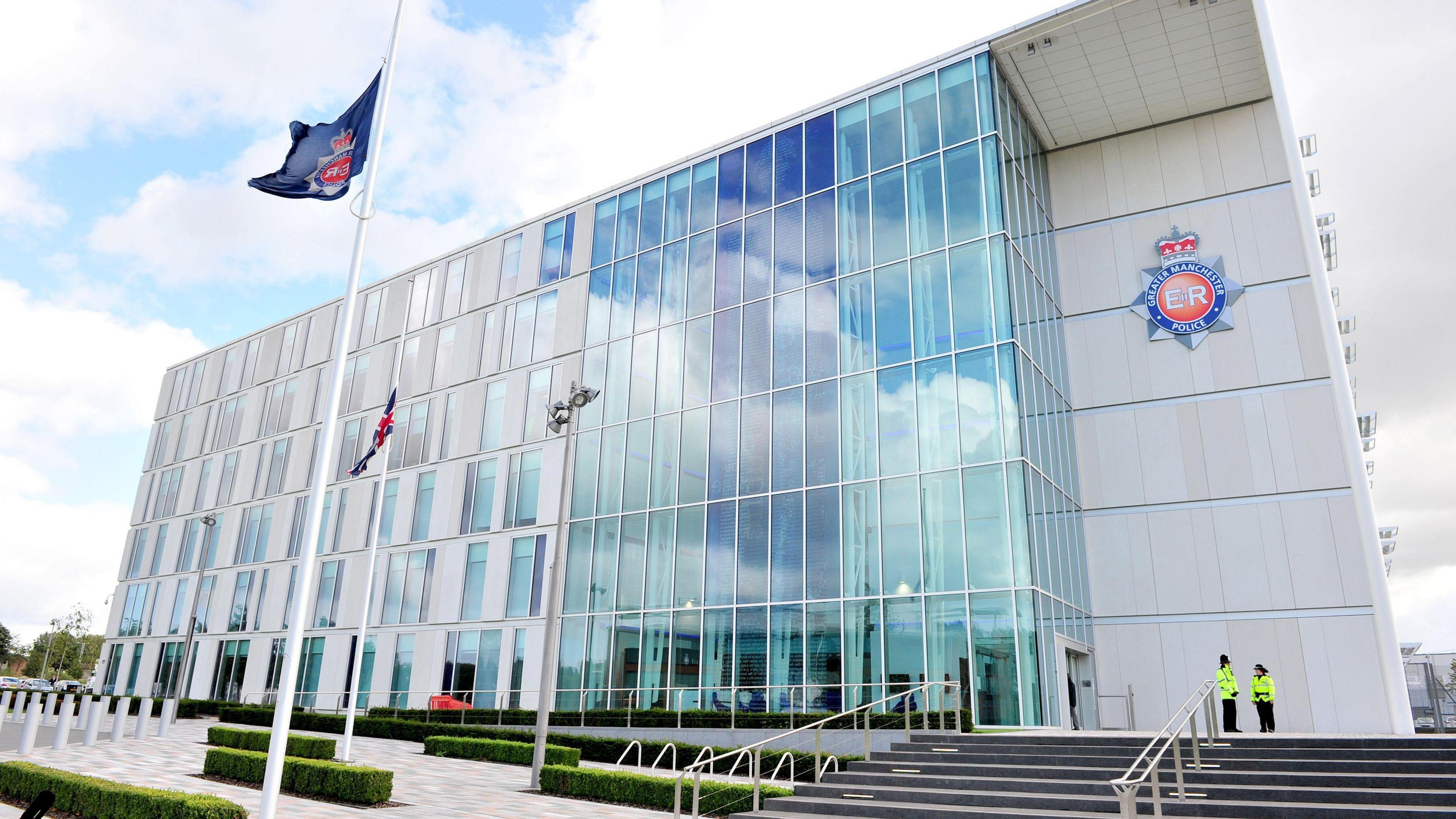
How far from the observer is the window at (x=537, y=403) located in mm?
35281

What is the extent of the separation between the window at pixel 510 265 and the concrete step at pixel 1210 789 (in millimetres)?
28186

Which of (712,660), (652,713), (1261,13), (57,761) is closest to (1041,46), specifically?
(1261,13)

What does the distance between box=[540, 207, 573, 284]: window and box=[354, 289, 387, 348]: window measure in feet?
36.3

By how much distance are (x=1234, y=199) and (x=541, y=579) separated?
83.5ft

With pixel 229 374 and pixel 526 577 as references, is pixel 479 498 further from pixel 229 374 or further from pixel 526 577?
pixel 229 374

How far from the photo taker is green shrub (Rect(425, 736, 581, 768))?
851 inches

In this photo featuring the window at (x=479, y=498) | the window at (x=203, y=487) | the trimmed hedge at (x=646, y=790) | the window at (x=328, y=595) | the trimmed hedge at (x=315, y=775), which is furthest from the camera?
the window at (x=203, y=487)

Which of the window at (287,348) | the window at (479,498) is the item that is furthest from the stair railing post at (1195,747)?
the window at (287,348)

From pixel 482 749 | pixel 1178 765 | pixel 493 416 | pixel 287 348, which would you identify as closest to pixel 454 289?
pixel 493 416

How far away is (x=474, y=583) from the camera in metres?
35.2

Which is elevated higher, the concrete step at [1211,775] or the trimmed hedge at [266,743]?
the concrete step at [1211,775]

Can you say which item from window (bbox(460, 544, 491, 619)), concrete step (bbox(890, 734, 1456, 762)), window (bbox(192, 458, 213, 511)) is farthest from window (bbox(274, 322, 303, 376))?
concrete step (bbox(890, 734, 1456, 762))

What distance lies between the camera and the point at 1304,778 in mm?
12555

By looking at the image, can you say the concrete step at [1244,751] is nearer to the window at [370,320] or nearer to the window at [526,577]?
the window at [526,577]
